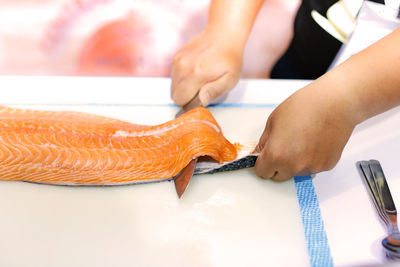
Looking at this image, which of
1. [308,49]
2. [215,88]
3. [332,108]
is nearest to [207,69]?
[215,88]

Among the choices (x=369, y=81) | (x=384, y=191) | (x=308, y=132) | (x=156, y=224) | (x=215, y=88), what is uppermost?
(x=369, y=81)

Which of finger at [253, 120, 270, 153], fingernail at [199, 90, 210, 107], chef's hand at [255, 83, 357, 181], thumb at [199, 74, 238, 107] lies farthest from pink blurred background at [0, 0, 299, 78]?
chef's hand at [255, 83, 357, 181]

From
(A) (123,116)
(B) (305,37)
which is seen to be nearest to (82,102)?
(A) (123,116)

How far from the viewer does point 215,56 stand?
5.56 feet

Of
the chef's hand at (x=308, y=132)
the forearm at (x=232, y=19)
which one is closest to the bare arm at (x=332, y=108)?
the chef's hand at (x=308, y=132)

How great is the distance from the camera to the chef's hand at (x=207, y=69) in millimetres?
1636

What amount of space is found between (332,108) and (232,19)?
77 centimetres

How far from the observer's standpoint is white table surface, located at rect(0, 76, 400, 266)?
136 centimetres

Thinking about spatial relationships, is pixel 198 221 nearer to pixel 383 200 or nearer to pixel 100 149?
pixel 100 149

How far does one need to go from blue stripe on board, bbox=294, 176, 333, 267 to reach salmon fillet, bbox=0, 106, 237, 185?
0.31 metres

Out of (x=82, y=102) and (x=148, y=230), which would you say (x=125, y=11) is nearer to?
(x=82, y=102)

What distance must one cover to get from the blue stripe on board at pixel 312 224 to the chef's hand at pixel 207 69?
505mm

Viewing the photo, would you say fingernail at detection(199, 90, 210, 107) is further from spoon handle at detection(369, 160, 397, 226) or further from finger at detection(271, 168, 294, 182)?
spoon handle at detection(369, 160, 397, 226)

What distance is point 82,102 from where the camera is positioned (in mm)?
1753
